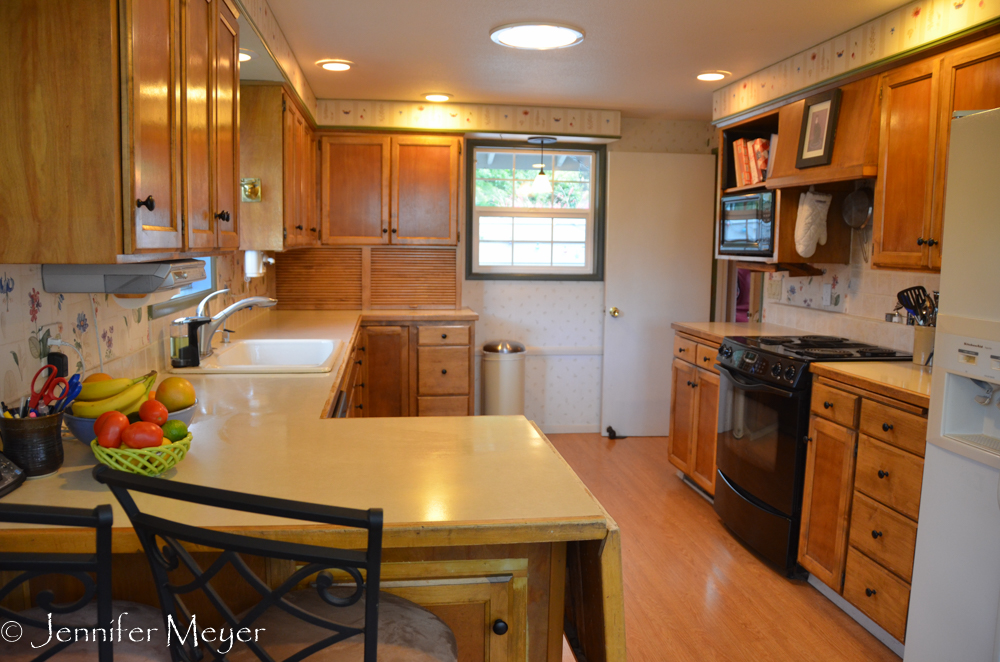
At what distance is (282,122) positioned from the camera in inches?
139

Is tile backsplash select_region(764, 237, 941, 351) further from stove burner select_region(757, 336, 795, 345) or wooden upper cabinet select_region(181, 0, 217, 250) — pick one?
wooden upper cabinet select_region(181, 0, 217, 250)

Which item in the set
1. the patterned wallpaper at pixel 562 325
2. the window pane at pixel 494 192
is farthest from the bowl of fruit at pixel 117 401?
the window pane at pixel 494 192

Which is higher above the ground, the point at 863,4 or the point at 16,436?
the point at 863,4

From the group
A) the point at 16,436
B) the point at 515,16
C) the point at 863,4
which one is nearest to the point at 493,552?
the point at 16,436

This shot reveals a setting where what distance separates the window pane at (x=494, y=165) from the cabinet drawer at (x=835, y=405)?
3127 millimetres

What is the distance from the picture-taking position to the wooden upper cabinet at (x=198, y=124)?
1798 mm

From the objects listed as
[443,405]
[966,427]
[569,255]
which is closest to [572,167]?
[569,255]

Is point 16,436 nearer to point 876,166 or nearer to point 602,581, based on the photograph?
point 602,581

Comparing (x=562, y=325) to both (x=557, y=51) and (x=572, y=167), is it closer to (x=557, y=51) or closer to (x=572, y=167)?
(x=572, y=167)

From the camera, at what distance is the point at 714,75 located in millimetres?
3969

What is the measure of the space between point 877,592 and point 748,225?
80.4 inches

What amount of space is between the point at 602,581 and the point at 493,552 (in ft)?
0.72

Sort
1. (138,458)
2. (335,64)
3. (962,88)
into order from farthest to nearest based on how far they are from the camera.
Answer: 1. (335,64)
2. (962,88)
3. (138,458)

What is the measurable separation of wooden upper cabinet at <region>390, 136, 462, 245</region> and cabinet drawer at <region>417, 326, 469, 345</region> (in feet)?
2.14
